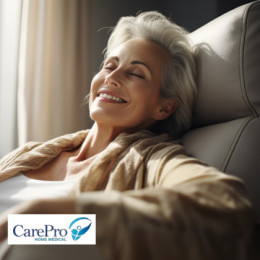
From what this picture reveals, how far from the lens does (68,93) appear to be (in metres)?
2.31

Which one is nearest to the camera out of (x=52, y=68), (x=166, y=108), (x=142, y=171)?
(x=142, y=171)

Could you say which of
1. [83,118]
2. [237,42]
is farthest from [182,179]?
[83,118]

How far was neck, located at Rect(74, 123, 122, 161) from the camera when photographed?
126cm

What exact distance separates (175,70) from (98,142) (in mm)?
405

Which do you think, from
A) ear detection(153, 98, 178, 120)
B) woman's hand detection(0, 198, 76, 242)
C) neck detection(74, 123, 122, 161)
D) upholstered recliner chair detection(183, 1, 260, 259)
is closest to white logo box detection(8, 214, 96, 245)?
woman's hand detection(0, 198, 76, 242)

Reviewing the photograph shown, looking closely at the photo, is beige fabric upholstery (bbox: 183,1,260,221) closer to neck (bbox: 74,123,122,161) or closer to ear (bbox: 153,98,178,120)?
ear (bbox: 153,98,178,120)

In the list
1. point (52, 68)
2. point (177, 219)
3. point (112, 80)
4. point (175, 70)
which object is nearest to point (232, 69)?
point (175, 70)

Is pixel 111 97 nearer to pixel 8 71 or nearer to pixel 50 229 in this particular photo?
pixel 50 229

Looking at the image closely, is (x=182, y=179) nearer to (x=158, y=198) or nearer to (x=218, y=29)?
(x=158, y=198)

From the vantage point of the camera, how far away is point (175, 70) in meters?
1.32

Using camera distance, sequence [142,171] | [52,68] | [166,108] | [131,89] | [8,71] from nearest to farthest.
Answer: [142,171], [131,89], [166,108], [8,71], [52,68]

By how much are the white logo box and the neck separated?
0.60 metres

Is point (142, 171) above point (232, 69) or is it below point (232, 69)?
below

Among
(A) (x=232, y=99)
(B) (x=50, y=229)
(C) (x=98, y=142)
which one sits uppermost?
(A) (x=232, y=99)
